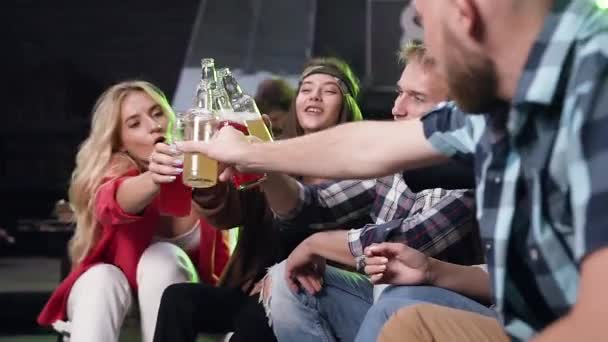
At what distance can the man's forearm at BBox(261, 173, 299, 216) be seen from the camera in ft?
5.18

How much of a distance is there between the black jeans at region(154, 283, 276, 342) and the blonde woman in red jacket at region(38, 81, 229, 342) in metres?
0.10

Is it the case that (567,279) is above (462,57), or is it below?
below

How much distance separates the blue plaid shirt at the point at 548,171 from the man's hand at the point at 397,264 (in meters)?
0.47

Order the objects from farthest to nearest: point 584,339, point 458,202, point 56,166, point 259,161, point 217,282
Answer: point 56,166 → point 217,282 → point 458,202 → point 259,161 → point 584,339

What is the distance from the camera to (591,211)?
0.68 metres

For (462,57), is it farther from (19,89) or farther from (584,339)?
(19,89)

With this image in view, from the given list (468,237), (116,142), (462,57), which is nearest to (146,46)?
(116,142)

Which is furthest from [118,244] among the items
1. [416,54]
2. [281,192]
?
[416,54]

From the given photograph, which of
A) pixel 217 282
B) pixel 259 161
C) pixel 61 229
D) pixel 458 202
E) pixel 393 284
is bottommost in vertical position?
pixel 61 229

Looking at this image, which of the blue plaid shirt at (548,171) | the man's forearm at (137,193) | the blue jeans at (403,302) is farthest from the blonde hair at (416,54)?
the blue plaid shirt at (548,171)

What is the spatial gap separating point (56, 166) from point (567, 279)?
4778 mm

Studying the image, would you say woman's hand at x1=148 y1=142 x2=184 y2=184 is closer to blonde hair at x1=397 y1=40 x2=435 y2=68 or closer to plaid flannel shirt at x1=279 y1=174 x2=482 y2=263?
plaid flannel shirt at x1=279 y1=174 x2=482 y2=263

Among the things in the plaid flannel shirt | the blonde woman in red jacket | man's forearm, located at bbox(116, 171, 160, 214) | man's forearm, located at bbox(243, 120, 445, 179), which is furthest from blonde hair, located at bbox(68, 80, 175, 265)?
man's forearm, located at bbox(243, 120, 445, 179)

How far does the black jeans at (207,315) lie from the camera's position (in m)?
1.73
